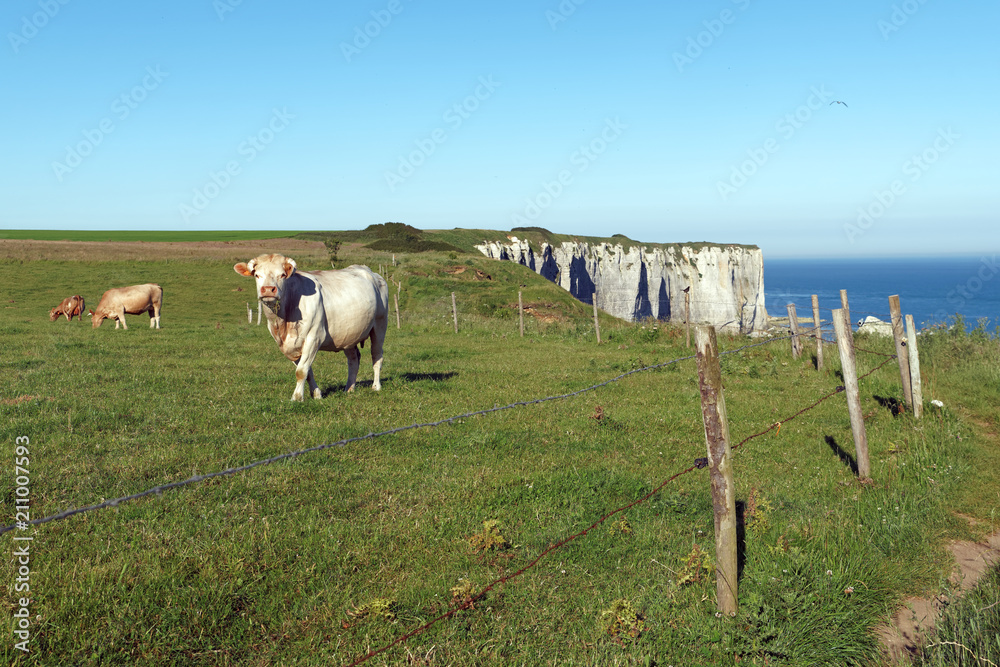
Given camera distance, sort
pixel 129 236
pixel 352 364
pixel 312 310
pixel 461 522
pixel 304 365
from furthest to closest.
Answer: pixel 129 236 < pixel 352 364 < pixel 312 310 < pixel 304 365 < pixel 461 522

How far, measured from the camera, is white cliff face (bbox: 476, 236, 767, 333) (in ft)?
308

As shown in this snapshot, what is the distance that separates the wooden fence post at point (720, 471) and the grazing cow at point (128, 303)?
29474 mm

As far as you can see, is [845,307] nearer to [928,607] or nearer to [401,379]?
[928,607]

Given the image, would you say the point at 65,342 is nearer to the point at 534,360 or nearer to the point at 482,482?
the point at 534,360

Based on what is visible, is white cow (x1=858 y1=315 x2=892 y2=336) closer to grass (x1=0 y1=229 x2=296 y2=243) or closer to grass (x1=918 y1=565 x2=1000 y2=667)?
grass (x1=918 y1=565 x2=1000 y2=667)

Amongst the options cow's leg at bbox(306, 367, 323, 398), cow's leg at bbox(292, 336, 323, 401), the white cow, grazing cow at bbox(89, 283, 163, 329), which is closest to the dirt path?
the white cow

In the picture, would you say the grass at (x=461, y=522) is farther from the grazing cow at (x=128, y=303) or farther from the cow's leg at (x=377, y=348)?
the grazing cow at (x=128, y=303)

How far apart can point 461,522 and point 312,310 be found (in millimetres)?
7049

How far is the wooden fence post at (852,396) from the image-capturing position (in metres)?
8.56

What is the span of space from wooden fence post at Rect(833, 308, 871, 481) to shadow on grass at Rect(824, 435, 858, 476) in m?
0.36

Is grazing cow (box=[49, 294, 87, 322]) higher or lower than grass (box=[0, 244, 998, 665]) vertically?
higher

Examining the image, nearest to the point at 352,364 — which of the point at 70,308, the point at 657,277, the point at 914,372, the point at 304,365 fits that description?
the point at 304,365

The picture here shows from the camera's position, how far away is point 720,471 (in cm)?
533

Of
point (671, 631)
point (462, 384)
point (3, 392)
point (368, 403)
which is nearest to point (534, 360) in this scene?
point (462, 384)
